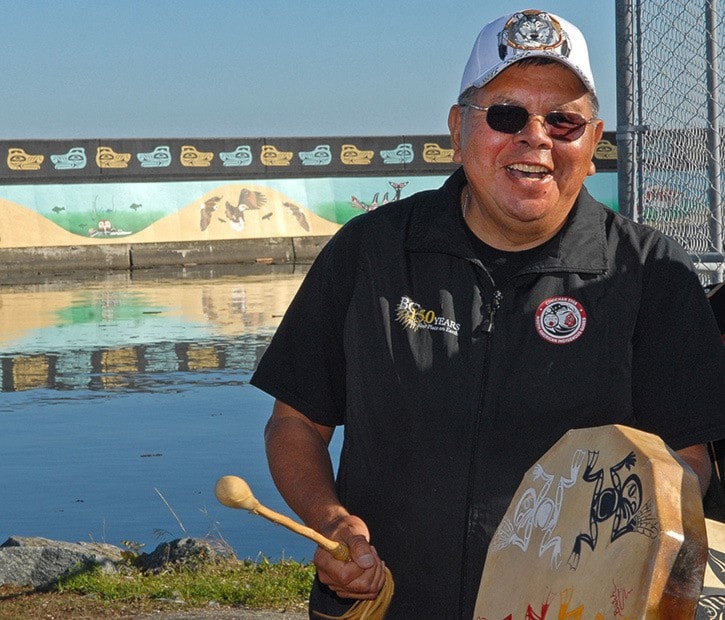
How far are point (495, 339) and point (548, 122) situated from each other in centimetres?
43

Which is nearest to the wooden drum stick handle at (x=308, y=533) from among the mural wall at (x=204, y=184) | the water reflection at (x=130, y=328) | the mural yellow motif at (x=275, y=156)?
the water reflection at (x=130, y=328)

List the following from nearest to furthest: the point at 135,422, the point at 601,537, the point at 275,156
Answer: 1. the point at 601,537
2. the point at 135,422
3. the point at 275,156

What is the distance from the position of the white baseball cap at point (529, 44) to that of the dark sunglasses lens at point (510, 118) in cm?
7

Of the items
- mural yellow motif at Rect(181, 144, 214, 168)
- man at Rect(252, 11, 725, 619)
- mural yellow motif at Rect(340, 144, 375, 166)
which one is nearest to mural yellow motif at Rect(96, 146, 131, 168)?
mural yellow motif at Rect(181, 144, 214, 168)

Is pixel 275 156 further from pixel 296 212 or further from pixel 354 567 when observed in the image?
pixel 354 567

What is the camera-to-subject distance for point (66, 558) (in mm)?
5789

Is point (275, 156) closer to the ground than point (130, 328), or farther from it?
farther from it

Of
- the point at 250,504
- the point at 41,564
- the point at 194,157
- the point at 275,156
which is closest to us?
the point at 250,504

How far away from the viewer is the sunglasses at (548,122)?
261 cm

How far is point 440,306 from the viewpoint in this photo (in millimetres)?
2602

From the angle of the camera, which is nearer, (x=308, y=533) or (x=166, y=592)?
(x=308, y=533)

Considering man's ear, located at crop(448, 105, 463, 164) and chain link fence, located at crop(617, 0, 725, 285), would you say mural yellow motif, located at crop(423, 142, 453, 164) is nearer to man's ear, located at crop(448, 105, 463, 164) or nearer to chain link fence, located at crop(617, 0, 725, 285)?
chain link fence, located at crop(617, 0, 725, 285)

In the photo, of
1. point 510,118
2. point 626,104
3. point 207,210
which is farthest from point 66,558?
point 207,210

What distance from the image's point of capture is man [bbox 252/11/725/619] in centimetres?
254
